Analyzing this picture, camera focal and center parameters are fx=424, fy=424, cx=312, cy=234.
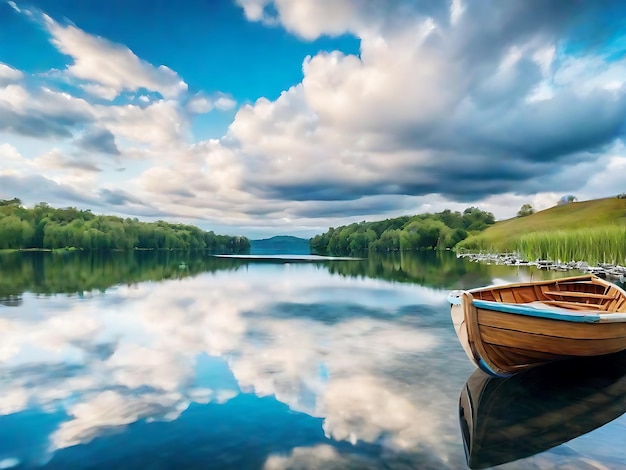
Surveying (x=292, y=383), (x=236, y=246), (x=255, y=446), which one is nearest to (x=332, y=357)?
(x=292, y=383)

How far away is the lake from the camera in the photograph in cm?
682

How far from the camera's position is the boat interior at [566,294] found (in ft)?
41.6

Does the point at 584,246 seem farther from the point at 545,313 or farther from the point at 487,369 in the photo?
the point at 545,313

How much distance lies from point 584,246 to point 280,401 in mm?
46535

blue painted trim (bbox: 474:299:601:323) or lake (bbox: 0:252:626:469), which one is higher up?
blue painted trim (bbox: 474:299:601:323)

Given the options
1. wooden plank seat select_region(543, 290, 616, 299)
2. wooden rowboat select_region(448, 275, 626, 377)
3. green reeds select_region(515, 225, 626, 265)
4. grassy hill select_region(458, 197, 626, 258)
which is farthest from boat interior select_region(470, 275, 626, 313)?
grassy hill select_region(458, 197, 626, 258)

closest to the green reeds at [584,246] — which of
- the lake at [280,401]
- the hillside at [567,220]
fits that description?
the hillside at [567,220]

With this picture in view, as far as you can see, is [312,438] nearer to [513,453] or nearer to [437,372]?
[513,453]

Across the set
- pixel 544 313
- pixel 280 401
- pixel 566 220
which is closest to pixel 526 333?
pixel 544 313

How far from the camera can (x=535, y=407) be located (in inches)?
333

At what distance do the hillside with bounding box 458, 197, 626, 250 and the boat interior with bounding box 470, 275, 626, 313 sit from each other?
73.0 meters

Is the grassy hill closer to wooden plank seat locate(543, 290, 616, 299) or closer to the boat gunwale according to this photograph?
wooden plank seat locate(543, 290, 616, 299)

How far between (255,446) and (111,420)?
3.10 metres

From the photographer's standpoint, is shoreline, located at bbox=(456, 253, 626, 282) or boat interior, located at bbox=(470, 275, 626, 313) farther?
shoreline, located at bbox=(456, 253, 626, 282)
